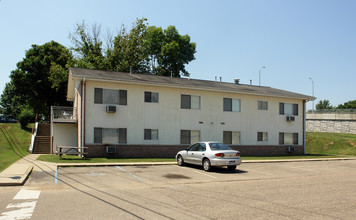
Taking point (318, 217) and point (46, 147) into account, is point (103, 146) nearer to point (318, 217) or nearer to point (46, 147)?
point (46, 147)

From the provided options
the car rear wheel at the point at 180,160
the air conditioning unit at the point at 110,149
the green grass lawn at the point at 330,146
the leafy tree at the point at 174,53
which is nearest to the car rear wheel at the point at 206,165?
the car rear wheel at the point at 180,160

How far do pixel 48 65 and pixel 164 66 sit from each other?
60.6 feet

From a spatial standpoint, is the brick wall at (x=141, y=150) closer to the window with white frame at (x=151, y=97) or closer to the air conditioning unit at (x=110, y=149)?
the air conditioning unit at (x=110, y=149)

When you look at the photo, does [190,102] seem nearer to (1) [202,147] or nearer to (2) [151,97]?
(2) [151,97]

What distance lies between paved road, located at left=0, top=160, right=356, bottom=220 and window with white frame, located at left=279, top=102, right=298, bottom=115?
17.9m

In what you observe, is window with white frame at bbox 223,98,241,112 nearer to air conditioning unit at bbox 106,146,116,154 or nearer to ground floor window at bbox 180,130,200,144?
ground floor window at bbox 180,130,200,144

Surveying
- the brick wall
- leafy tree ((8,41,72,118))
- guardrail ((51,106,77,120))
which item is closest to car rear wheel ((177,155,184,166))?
the brick wall

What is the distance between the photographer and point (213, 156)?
15.6 meters

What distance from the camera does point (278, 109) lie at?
3017cm

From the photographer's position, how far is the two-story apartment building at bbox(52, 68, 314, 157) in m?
22.5

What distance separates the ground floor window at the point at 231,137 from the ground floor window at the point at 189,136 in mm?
2716

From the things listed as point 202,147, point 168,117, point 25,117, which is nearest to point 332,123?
point 168,117

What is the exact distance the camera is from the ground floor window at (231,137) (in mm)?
27453

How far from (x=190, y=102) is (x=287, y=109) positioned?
10918 millimetres
